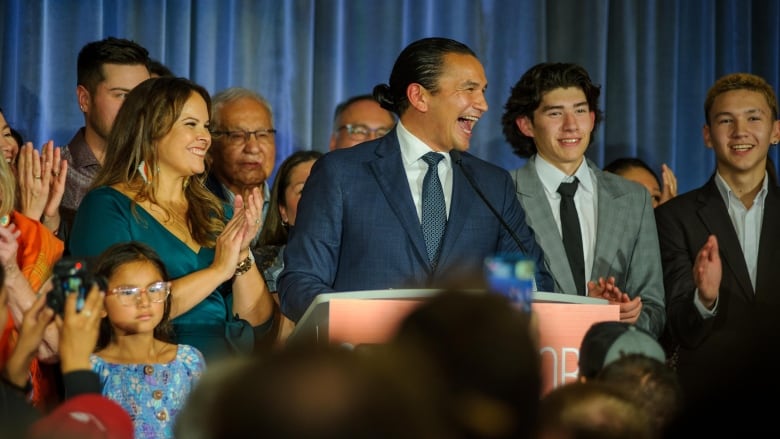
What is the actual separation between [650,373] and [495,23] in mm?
3703

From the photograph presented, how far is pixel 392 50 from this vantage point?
5.05 m

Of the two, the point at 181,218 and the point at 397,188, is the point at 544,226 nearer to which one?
the point at 397,188

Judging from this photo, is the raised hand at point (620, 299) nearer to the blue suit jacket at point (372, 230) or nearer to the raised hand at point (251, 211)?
the blue suit jacket at point (372, 230)

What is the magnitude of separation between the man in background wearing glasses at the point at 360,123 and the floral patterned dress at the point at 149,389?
184cm

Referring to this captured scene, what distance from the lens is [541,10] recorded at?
5305 millimetres

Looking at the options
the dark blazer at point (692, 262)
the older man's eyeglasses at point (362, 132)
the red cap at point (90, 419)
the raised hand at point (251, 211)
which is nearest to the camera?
the red cap at point (90, 419)

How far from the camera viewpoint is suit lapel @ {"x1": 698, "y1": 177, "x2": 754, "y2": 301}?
375 cm

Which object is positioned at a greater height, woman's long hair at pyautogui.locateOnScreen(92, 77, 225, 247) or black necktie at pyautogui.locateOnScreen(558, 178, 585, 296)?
woman's long hair at pyautogui.locateOnScreen(92, 77, 225, 247)

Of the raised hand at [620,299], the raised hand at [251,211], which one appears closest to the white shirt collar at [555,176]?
the raised hand at [620,299]

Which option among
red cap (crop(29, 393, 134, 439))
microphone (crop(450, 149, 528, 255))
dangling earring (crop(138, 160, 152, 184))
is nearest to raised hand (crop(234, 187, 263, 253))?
dangling earring (crop(138, 160, 152, 184))

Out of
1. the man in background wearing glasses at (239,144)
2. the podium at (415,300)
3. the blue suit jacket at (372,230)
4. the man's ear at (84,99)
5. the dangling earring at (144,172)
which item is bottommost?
the podium at (415,300)

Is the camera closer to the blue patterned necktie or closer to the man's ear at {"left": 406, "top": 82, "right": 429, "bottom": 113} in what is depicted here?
the blue patterned necktie

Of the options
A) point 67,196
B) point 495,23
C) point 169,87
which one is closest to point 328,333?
point 169,87

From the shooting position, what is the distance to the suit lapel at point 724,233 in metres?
3.75
